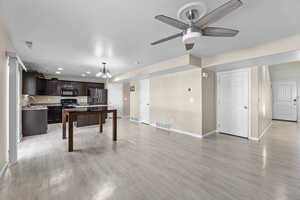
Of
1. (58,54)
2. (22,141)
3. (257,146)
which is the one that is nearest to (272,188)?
(257,146)

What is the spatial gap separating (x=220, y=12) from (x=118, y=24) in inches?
57.6

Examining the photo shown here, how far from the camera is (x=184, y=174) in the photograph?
2.11 meters

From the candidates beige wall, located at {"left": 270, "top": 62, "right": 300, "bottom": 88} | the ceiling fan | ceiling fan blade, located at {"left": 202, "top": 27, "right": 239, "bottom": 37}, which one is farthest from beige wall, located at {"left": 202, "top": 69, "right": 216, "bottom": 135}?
beige wall, located at {"left": 270, "top": 62, "right": 300, "bottom": 88}

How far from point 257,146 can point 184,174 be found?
2.44m

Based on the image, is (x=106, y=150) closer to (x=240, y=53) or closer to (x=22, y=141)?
(x=22, y=141)

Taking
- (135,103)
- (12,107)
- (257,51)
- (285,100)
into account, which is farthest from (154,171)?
(285,100)

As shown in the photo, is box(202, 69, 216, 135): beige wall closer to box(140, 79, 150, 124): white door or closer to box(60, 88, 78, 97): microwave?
box(140, 79, 150, 124): white door

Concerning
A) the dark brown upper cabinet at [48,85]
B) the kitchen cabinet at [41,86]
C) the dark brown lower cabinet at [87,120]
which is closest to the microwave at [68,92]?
the dark brown upper cabinet at [48,85]

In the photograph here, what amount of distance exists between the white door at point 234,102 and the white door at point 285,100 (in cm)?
495

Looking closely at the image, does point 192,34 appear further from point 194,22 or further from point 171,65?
point 171,65

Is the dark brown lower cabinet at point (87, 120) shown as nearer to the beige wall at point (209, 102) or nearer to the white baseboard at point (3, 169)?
the white baseboard at point (3, 169)

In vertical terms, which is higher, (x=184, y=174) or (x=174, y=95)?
(x=174, y=95)

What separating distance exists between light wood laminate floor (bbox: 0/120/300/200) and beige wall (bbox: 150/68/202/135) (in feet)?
3.41

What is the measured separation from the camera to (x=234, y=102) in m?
4.27
